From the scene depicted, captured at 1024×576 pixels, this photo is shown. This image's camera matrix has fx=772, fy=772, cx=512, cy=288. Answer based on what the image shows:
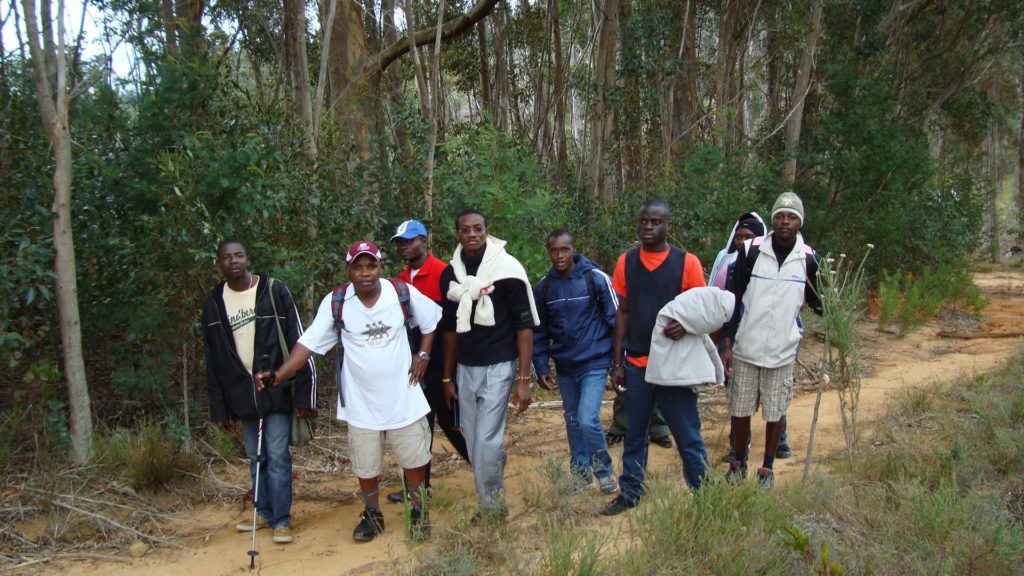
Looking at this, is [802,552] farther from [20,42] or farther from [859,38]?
[859,38]

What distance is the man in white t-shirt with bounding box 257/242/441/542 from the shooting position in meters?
4.18

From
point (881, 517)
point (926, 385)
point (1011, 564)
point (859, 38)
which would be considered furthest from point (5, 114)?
point (859, 38)

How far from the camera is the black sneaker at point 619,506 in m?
4.38

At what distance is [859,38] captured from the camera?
→ 620 inches

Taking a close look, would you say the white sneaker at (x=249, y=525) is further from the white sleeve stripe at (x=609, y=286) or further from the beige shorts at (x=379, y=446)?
the white sleeve stripe at (x=609, y=286)

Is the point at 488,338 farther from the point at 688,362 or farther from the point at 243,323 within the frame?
the point at 243,323

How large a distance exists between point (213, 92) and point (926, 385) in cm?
685

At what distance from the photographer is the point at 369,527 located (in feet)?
14.6

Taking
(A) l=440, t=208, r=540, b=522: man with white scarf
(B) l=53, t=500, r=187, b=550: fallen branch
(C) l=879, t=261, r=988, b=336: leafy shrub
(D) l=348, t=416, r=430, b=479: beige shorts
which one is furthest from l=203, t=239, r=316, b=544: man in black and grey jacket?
(C) l=879, t=261, r=988, b=336: leafy shrub

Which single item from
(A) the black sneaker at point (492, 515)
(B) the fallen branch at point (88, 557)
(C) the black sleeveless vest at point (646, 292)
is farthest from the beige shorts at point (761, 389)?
(B) the fallen branch at point (88, 557)

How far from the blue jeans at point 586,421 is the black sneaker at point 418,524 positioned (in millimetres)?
926

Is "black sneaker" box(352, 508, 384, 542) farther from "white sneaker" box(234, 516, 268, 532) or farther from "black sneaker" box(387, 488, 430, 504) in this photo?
"white sneaker" box(234, 516, 268, 532)

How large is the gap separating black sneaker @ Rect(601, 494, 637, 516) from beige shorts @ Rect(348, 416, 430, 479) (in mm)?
1091

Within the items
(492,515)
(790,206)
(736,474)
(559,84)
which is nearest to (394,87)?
(559,84)
